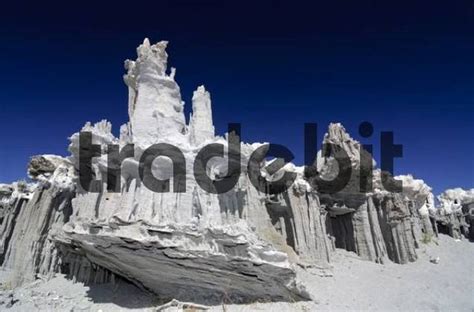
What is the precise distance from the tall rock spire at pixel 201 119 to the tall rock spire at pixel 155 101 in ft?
1.69

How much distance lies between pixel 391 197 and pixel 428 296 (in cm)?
824

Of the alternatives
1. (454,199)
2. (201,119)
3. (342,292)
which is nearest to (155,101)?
(201,119)

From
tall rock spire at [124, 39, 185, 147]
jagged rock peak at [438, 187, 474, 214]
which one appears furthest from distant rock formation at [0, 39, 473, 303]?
jagged rock peak at [438, 187, 474, 214]

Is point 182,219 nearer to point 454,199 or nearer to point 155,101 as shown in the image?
point 155,101

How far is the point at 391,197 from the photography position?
22.6 metres

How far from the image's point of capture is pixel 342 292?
47.7ft

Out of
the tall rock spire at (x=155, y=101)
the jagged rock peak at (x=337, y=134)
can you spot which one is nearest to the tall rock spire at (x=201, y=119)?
the tall rock spire at (x=155, y=101)

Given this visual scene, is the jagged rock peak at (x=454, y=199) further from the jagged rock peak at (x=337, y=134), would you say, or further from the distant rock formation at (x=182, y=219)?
the jagged rock peak at (x=337, y=134)

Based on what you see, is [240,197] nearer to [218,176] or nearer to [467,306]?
[218,176]

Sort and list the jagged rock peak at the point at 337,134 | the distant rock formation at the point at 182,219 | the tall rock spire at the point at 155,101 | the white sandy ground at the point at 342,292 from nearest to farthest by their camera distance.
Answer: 1. the distant rock formation at the point at 182,219
2. the white sandy ground at the point at 342,292
3. the tall rock spire at the point at 155,101
4. the jagged rock peak at the point at 337,134

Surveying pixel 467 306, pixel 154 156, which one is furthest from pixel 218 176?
pixel 467 306

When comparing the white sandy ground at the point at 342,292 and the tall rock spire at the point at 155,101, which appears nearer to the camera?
the white sandy ground at the point at 342,292

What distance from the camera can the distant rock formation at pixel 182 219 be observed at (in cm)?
1154

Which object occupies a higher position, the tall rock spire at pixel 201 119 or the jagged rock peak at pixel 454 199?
the tall rock spire at pixel 201 119
